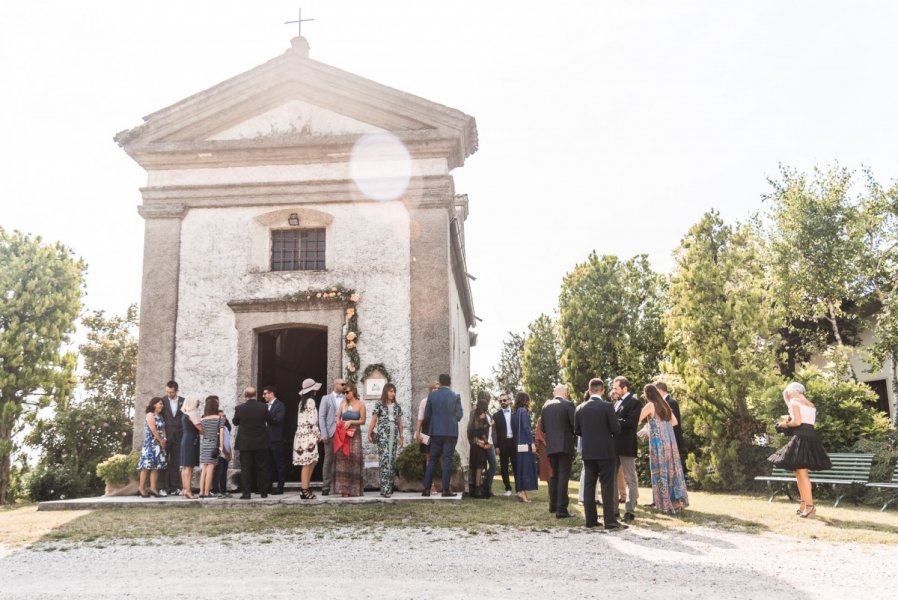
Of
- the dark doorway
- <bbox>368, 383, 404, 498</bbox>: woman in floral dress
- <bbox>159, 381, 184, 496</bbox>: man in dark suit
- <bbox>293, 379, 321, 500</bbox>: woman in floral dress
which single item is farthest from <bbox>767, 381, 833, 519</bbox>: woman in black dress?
<bbox>159, 381, 184, 496</bbox>: man in dark suit

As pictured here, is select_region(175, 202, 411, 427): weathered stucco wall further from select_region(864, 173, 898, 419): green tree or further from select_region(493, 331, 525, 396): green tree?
select_region(493, 331, 525, 396): green tree

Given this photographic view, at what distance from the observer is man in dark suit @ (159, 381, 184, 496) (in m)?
11.8

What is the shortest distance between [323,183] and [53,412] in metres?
9.98

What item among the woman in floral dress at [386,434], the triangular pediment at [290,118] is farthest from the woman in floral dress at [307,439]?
the triangular pediment at [290,118]

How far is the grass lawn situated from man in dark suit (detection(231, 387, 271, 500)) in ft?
3.15

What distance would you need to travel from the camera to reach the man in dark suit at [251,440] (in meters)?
10.7

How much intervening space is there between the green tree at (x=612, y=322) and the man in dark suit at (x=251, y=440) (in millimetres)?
19936

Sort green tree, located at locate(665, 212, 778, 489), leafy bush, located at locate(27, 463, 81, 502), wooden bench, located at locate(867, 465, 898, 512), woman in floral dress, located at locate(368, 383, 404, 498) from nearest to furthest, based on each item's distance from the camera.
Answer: wooden bench, located at locate(867, 465, 898, 512), woman in floral dress, located at locate(368, 383, 404, 498), green tree, located at locate(665, 212, 778, 489), leafy bush, located at locate(27, 463, 81, 502)

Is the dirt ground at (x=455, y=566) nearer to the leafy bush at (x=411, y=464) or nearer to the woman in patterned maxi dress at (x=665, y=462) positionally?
the woman in patterned maxi dress at (x=665, y=462)

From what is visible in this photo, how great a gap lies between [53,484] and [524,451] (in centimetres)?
1166

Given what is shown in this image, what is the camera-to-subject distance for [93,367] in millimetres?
22719

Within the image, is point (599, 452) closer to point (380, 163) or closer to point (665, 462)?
point (665, 462)

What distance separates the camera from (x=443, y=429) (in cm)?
1096

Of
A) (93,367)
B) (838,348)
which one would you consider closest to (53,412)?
(93,367)
